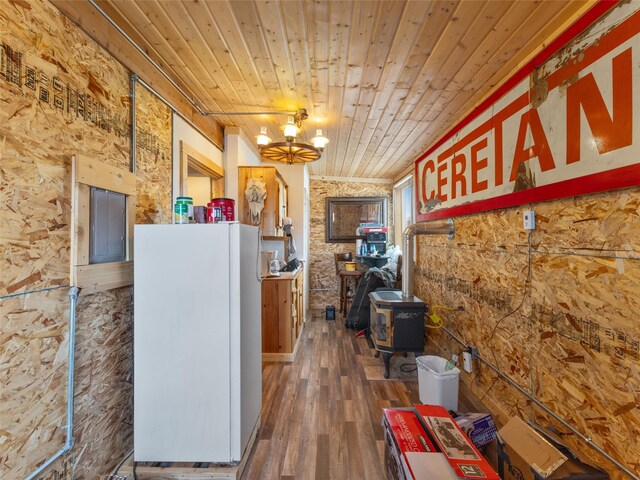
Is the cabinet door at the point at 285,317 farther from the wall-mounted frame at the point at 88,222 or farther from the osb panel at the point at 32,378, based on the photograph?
the osb panel at the point at 32,378

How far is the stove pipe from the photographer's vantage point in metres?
3.05

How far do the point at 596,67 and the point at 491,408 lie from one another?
225cm

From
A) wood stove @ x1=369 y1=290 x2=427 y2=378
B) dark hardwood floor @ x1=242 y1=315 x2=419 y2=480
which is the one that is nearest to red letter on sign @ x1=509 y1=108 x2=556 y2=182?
wood stove @ x1=369 y1=290 x2=427 y2=378

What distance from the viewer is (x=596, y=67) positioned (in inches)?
54.3

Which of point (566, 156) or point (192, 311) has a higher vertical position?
point (566, 156)

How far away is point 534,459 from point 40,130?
2.70 meters

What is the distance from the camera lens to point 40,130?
1.31 metres

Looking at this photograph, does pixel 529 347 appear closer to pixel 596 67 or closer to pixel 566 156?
pixel 566 156

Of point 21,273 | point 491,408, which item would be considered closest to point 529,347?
point 491,408

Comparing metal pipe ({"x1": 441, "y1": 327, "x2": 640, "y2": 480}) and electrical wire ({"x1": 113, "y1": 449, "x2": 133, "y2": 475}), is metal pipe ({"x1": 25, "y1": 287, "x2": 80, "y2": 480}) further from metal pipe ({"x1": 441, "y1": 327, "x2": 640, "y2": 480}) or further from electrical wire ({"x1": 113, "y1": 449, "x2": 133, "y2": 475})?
metal pipe ({"x1": 441, "y1": 327, "x2": 640, "y2": 480})

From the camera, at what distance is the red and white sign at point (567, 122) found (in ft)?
4.11

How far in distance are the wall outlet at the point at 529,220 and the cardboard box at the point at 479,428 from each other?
125 centimetres

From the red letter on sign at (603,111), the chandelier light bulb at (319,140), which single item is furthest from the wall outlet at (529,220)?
the chandelier light bulb at (319,140)

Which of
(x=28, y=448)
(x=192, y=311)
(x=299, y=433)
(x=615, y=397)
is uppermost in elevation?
(x=192, y=311)
